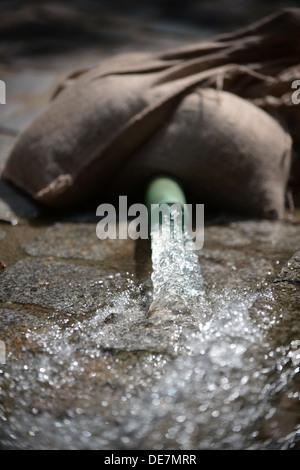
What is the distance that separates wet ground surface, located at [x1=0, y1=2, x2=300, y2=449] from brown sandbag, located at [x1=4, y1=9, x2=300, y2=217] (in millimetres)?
191

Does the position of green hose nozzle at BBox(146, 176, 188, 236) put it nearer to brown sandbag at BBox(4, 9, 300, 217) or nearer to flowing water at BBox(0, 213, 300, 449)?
brown sandbag at BBox(4, 9, 300, 217)

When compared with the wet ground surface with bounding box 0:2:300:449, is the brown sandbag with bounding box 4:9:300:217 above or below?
above

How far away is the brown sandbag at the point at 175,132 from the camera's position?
260 centimetres

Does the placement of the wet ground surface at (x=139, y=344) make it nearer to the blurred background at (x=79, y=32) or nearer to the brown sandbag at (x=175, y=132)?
the brown sandbag at (x=175, y=132)

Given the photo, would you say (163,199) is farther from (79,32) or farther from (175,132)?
(79,32)

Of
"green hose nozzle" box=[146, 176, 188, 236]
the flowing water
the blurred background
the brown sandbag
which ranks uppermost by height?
the blurred background

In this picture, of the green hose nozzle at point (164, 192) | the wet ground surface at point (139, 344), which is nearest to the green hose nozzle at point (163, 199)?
the green hose nozzle at point (164, 192)

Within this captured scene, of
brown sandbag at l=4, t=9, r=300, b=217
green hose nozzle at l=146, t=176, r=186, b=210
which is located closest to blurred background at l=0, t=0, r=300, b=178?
brown sandbag at l=4, t=9, r=300, b=217

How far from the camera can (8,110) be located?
4.14 m

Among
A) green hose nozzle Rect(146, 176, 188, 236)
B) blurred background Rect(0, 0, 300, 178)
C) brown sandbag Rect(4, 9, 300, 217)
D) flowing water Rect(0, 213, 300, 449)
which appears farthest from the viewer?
blurred background Rect(0, 0, 300, 178)

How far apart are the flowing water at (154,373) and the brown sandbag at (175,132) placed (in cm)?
84

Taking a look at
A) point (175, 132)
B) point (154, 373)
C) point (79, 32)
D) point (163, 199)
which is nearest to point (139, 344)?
point (154, 373)

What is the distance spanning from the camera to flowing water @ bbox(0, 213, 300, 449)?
1.33 metres

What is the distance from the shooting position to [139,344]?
5.38 feet
